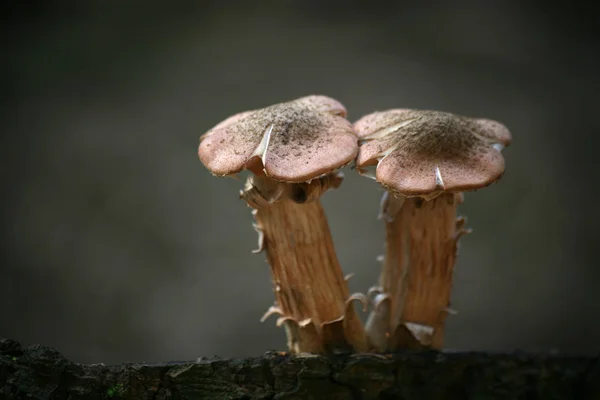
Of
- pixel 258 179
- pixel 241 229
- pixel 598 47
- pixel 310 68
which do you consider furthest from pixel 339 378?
pixel 598 47

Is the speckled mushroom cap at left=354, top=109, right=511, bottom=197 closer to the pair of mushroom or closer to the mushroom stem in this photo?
the pair of mushroom

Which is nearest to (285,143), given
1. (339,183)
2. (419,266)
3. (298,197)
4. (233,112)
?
(298,197)

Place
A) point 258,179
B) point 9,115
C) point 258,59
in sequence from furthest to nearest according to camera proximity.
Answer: point 258,59 → point 9,115 → point 258,179

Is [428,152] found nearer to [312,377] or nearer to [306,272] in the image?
[306,272]

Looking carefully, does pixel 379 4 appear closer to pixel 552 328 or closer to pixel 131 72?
pixel 131 72

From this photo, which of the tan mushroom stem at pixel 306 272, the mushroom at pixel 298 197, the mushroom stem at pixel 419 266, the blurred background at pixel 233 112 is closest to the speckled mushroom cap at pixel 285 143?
the mushroom at pixel 298 197

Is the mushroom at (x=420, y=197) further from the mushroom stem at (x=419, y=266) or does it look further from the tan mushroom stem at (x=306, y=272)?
the tan mushroom stem at (x=306, y=272)

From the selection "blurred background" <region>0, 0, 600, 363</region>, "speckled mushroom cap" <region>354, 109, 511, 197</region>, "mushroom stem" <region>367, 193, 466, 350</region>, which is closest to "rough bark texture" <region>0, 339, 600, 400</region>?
"mushroom stem" <region>367, 193, 466, 350</region>
